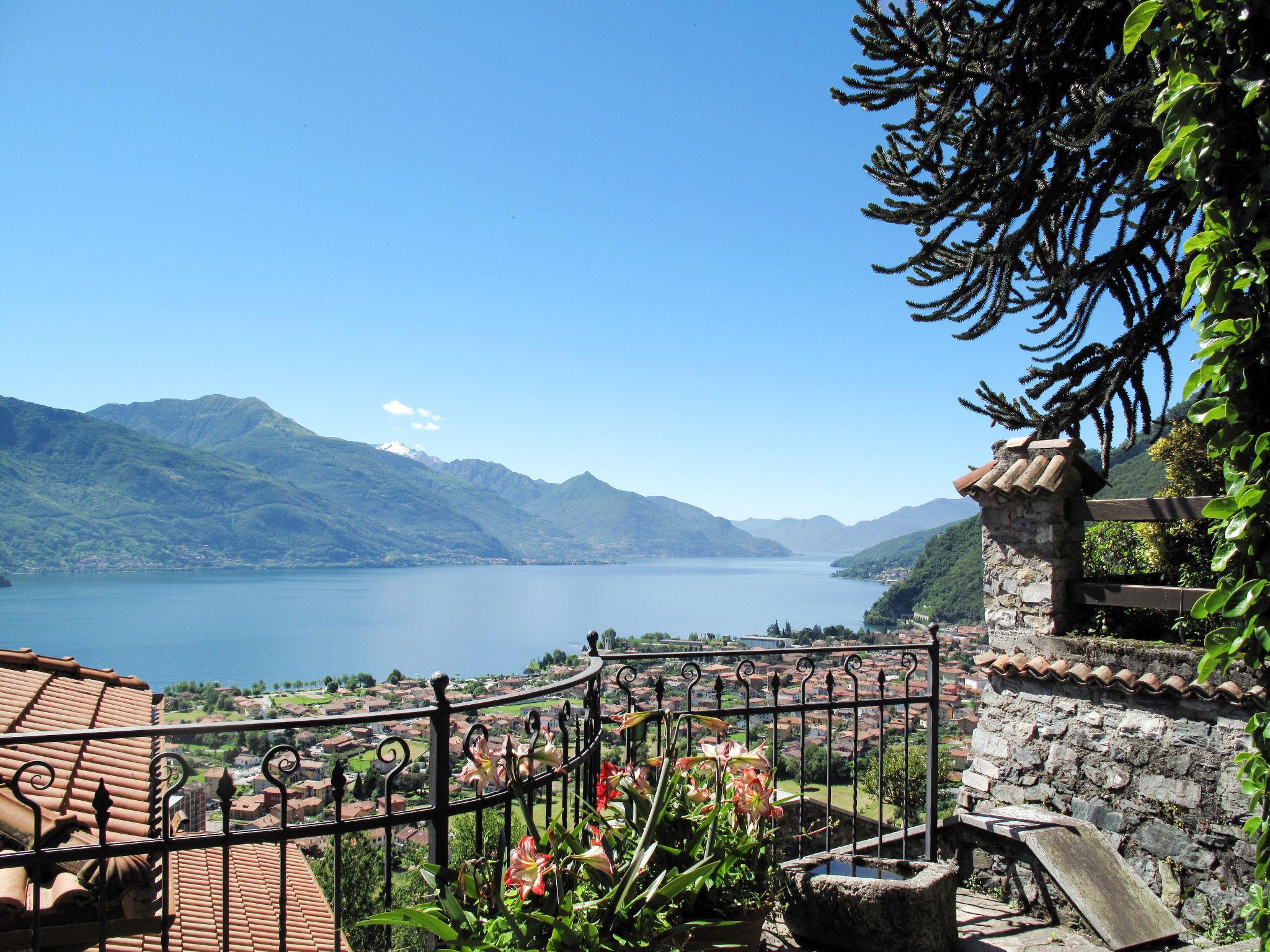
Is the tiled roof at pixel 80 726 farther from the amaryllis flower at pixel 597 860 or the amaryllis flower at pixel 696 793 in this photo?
the amaryllis flower at pixel 696 793

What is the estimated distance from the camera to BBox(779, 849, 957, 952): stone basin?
3154 mm

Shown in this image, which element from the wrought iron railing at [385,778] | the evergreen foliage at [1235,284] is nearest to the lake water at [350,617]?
the wrought iron railing at [385,778]

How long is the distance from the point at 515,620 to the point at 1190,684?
7318 centimetres

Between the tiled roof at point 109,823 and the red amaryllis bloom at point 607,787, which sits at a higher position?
the red amaryllis bloom at point 607,787

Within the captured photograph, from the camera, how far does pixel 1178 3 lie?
79.3 inches

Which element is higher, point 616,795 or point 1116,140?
point 1116,140

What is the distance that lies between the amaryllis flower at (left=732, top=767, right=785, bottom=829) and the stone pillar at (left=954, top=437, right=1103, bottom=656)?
3428mm

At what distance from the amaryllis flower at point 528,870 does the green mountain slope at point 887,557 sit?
110264 millimetres

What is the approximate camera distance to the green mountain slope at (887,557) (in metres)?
119

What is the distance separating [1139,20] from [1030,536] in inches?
157

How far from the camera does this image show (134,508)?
115 metres

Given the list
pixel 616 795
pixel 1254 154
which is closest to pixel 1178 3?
pixel 1254 154

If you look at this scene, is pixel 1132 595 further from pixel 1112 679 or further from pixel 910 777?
pixel 910 777

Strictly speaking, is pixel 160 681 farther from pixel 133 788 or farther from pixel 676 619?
pixel 676 619
